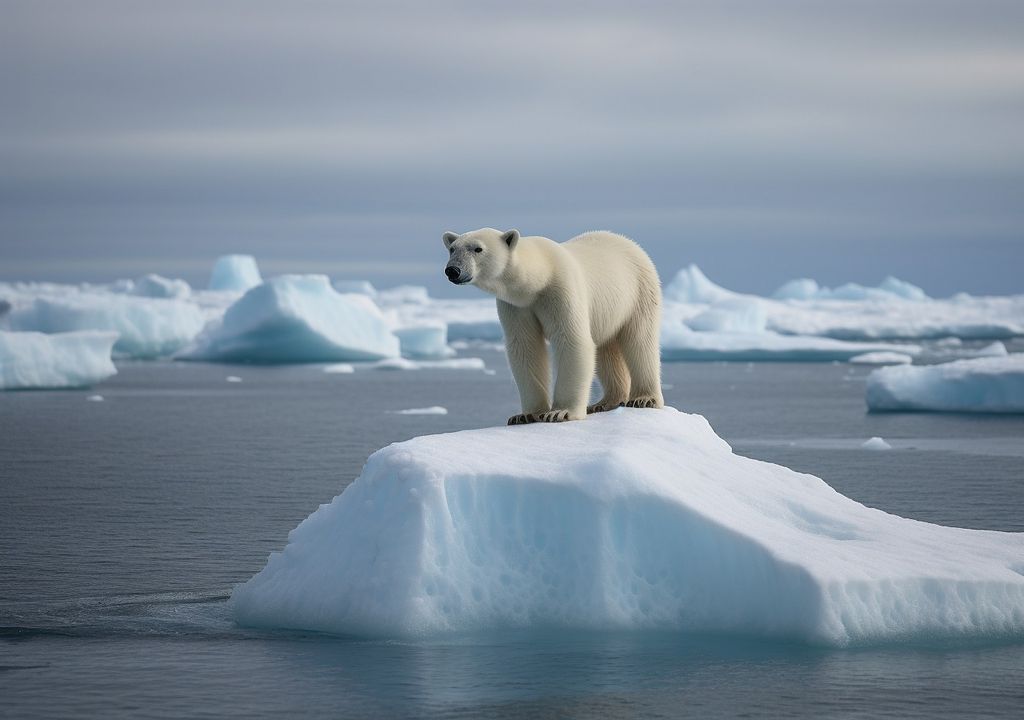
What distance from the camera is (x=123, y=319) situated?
57719 millimetres

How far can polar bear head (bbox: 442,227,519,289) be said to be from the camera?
29.4ft

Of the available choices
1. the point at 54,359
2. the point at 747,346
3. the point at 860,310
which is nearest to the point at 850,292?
the point at 860,310

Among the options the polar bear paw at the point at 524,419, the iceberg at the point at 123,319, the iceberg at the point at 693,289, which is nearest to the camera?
the polar bear paw at the point at 524,419

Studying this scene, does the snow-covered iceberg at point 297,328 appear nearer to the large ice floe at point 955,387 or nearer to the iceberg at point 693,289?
the large ice floe at point 955,387

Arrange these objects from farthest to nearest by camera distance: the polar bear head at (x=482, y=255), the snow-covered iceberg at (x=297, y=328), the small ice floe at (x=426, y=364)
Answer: the small ice floe at (x=426, y=364)
the snow-covered iceberg at (x=297, y=328)
the polar bear head at (x=482, y=255)

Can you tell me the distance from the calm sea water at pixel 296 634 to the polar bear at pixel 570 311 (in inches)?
80.1

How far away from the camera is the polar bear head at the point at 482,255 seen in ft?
29.4

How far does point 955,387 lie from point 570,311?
82.5 ft

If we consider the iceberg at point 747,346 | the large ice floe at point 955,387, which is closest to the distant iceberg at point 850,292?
the iceberg at point 747,346

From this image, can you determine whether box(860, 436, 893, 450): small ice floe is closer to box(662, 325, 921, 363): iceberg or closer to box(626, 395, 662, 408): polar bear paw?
box(626, 395, 662, 408): polar bear paw

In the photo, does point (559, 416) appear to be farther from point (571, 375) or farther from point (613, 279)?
point (613, 279)

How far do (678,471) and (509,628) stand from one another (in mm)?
1495

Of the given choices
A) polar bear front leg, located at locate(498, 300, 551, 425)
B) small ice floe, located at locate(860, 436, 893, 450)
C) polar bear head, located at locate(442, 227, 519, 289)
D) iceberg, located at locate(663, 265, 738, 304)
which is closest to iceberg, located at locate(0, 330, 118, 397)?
small ice floe, located at locate(860, 436, 893, 450)

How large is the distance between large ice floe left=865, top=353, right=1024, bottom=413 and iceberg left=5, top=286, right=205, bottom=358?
93.7 ft
